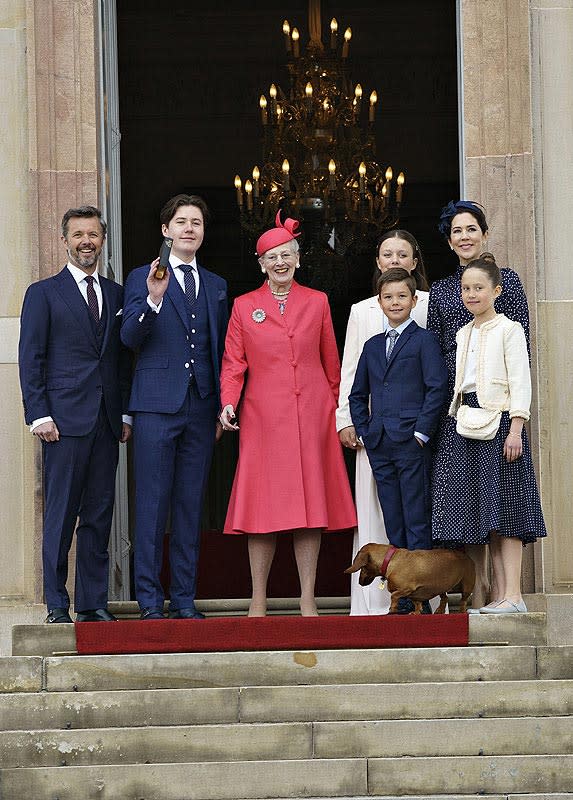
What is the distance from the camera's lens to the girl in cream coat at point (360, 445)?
7.31 m

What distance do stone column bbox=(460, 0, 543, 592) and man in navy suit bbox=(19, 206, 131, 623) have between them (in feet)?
6.75

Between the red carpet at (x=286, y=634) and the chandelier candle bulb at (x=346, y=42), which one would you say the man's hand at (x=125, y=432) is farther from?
the chandelier candle bulb at (x=346, y=42)

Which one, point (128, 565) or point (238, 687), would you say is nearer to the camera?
point (238, 687)

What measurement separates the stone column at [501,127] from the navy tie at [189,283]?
1.65 metres

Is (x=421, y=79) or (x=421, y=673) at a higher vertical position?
(x=421, y=79)

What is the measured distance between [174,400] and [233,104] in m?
7.78

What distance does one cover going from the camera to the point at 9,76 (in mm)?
8312

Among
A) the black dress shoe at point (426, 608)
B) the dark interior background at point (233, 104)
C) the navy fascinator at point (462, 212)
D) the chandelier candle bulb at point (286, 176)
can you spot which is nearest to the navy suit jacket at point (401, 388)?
the navy fascinator at point (462, 212)

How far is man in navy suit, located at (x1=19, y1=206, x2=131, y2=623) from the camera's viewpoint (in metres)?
7.01

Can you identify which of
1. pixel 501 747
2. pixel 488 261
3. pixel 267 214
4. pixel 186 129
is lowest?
pixel 501 747

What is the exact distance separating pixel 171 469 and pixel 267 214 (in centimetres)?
480

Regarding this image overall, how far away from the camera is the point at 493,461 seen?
679cm

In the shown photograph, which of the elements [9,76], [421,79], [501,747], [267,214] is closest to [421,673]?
[501,747]

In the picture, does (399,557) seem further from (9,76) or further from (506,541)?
(9,76)
